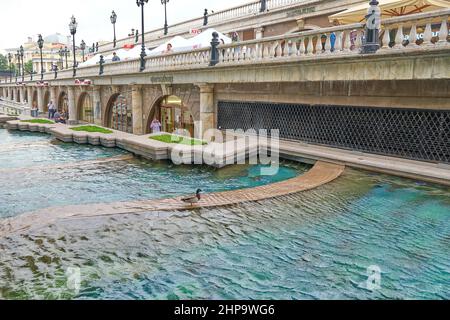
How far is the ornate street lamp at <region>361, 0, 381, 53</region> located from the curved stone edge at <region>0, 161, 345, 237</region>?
3.64m

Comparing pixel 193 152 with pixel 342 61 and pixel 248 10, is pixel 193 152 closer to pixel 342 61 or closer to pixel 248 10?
pixel 342 61

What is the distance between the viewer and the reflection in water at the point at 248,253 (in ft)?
17.5

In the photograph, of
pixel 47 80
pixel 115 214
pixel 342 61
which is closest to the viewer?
pixel 115 214

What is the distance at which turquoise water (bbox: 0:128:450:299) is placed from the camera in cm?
534

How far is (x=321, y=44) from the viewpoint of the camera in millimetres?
12164

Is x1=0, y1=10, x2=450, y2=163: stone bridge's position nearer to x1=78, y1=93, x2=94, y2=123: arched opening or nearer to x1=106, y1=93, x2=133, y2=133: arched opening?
x1=106, y1=93, x2=133, y2=133: arched opening

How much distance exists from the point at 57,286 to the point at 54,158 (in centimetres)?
1212

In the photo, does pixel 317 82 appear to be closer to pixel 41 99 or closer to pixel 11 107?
pixel 41 99

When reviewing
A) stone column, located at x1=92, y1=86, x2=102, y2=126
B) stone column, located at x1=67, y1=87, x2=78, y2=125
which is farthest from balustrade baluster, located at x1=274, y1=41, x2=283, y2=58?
stone column, located at x1=67, y1=87, x2=78, y2=125

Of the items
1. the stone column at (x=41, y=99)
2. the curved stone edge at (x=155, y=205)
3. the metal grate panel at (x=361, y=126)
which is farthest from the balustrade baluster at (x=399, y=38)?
the stone column at (x=41, y=99)

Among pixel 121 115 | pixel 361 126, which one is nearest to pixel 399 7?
pixel 361 126

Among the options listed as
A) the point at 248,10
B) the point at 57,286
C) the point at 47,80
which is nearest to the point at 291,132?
the point at 57,286

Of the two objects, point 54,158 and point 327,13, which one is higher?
point 327,13

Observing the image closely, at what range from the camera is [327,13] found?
20719 millimetres
